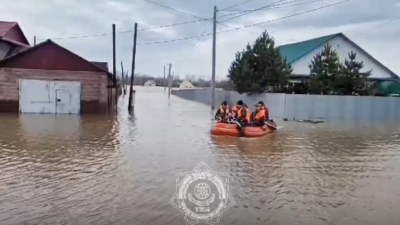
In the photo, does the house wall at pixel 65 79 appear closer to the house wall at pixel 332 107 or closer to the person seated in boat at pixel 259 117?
the house wall at pixel 332 107

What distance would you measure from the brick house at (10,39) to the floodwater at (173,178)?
18264mm

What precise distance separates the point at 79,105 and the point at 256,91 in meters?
12.4

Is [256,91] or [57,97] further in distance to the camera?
[256,91]

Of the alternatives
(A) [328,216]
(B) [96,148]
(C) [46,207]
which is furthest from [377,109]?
(C) [46,207]

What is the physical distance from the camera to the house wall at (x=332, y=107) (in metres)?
27.4

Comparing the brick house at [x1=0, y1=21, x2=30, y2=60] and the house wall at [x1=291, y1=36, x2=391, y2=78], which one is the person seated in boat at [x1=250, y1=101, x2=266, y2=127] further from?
the house wall at [x1=291, y1=36, x2=391, y2=78]

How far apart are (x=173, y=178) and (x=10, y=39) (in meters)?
28.5

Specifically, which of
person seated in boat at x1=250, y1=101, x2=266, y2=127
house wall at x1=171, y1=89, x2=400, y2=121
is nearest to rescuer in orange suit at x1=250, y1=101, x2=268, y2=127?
person seated in boat at x1=250, y1=101, x2=266, y2=127

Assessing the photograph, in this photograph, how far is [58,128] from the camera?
55.3 feet

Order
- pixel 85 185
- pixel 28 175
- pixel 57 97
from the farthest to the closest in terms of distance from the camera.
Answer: pixel 57 97 → pixel 28 175 → pixel 85 185

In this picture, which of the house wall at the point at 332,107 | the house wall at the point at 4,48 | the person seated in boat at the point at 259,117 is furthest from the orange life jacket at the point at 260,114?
the house wall at the point at 4,48

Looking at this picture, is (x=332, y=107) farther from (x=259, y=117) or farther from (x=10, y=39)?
(x=10, y=39)

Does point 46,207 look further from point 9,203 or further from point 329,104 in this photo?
point 329,104

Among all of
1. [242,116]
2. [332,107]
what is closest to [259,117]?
[242,116]
